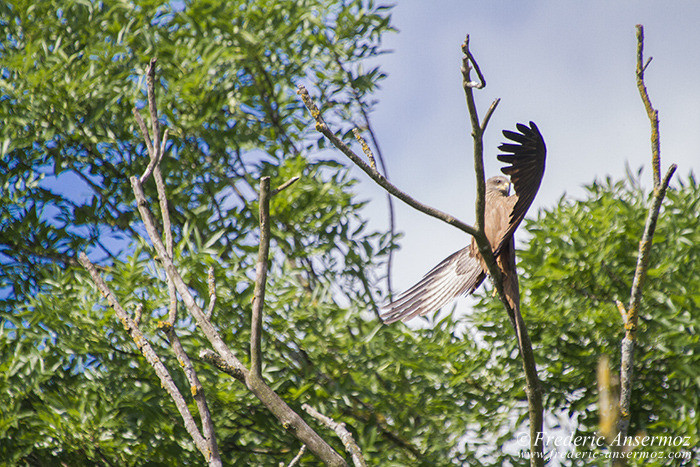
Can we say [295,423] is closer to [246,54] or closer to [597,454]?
[597,454]

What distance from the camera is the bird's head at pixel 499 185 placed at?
10.5ft

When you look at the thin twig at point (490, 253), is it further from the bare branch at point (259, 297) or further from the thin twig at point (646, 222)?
the bare branch at point (259, 297)

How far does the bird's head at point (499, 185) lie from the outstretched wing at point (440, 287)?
0.34m

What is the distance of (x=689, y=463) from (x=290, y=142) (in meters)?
2.79

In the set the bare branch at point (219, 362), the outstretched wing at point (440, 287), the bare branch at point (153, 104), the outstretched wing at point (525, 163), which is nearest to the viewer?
the bare branch at point (219, 362)

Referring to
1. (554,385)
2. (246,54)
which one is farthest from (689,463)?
Answer: (246,54)

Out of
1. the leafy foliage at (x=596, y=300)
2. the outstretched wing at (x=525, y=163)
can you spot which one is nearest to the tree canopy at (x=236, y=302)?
the leafy foliage at (x=596, y=300)

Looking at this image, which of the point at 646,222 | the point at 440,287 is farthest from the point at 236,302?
the point at 646,222

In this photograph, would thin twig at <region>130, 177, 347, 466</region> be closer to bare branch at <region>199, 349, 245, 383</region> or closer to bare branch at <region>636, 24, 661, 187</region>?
bare branch at <region>199, 349, 245, 383</region>

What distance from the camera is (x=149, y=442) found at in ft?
10.6

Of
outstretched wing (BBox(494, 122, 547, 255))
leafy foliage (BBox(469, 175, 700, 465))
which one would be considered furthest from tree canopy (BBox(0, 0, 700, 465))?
outstretched wing (BBox(494, 122, 547, 255))

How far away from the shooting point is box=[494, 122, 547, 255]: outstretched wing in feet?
7.75

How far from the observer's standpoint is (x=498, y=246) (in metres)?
2.47

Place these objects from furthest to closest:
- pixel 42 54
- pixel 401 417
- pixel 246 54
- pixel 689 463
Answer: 1. pixel 246 54
2. pixel 42 54
3. pixel 401 417
4. pixel 689 463
